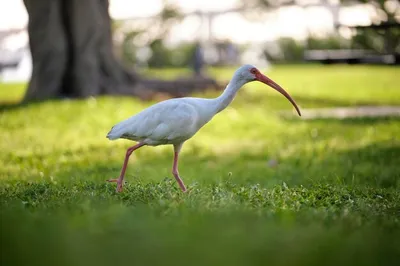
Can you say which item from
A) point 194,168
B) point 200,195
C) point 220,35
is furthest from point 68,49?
point 220,35

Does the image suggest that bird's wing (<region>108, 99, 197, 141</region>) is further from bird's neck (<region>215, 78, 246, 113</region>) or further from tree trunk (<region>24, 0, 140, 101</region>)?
tree trunk (<region>24, 0, 140, 101</region>)

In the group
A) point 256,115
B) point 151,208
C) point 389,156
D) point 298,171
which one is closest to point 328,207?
point 151,208

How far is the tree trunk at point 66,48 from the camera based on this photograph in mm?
16219

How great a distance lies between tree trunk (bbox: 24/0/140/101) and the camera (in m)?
16.2

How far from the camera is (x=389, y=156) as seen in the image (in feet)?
34.7

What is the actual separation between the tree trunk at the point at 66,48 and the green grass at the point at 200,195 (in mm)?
2064

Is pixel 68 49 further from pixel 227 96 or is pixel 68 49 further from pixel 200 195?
pixel 200 195

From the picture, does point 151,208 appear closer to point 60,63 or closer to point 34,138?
point 34,138

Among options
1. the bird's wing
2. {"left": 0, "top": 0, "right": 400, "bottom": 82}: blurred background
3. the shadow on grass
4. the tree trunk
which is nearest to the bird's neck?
the bird's wing

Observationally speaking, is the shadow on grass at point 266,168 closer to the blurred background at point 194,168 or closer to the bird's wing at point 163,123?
the blurred background at point 194,168

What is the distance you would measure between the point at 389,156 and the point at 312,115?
21.0 feet

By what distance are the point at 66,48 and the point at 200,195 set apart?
11336 mm

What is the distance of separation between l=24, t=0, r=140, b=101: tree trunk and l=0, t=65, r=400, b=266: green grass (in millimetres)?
2064

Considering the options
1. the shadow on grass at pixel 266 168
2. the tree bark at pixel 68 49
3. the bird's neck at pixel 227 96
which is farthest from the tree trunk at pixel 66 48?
the bird's neck at pixel 227 96
